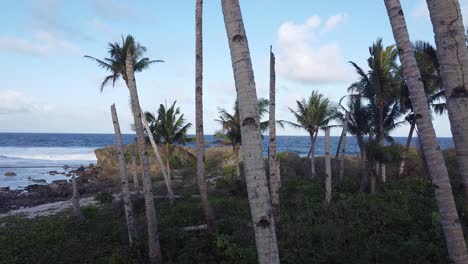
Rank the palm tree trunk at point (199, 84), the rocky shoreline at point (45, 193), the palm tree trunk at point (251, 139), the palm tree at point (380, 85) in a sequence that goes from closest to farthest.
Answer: the palm tree trunk at point (251, 139), the palm tree trunk at point (199, 84), the palm tree at point (380, 85), the rocky shoreline at point (45, 193)

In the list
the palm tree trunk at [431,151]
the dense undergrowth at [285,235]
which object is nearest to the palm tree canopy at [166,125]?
the dense undergrowth at [285,235]

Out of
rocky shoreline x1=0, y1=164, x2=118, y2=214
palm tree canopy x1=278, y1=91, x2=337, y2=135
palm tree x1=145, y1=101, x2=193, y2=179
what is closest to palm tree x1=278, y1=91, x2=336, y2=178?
palm tree canopy x1=278, y1=91, x2=337, y2=135

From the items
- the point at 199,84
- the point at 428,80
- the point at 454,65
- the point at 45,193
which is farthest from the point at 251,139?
the point at 45,193

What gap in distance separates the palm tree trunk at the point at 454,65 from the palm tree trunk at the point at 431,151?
2.62 feet

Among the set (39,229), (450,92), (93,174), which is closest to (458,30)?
(450,92)

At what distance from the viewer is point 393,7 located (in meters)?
4.71

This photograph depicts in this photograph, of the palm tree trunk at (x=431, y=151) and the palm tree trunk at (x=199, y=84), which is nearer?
the palm tree trunk at (x=431, y=151)

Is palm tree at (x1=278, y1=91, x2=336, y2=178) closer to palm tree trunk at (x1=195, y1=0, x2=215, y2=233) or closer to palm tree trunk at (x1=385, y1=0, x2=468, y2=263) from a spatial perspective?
palm tree trunk at (x1=195, y1=0, x2=215, y2=233)

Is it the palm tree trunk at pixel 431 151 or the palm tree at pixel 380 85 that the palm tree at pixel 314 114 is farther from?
the palm tree trunk at pixel 431 151

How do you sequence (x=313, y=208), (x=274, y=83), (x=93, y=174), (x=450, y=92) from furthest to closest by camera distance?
(x=93, y=174) < (x=313, y=208) < (x=274, y=83) < (x=450, y=92)

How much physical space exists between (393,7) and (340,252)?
A: 18.9 ft

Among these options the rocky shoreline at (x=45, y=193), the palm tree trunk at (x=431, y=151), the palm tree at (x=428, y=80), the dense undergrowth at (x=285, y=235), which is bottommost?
the rocky shoreline at (x=45, y=193)

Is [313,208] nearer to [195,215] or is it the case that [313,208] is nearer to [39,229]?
[195,215]

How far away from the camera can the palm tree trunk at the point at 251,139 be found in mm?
3438
